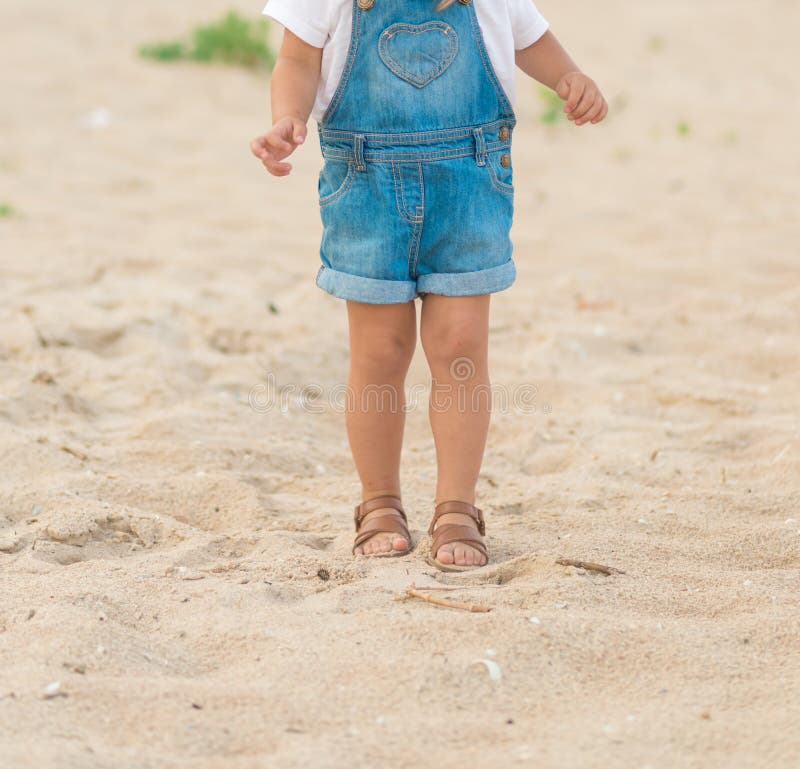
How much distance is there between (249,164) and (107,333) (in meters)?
2.58

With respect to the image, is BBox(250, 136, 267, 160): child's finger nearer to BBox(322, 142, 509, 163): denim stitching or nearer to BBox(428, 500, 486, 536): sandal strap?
BBox(322, 142, 509, 163): denim stitching

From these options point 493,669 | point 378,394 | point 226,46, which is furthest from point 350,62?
point 226,46

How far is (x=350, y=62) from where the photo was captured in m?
2.44

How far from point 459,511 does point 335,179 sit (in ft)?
2.61

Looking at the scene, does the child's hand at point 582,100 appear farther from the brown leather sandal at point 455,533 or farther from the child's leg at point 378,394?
the brown leather sandal at point 455,533

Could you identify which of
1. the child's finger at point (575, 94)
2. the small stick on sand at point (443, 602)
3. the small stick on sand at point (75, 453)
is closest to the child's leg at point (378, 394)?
the small stick on sand at point (443, 602)

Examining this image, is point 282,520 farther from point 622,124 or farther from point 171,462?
point 622,124

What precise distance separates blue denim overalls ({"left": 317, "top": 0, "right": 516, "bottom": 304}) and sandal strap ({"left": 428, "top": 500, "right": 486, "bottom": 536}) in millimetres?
486

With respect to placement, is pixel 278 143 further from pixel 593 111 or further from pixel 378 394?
pixel 593 111

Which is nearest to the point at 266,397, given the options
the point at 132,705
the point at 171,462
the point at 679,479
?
the point at 171,462

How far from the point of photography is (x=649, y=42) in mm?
9258

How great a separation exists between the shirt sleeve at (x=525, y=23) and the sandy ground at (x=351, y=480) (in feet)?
3.73

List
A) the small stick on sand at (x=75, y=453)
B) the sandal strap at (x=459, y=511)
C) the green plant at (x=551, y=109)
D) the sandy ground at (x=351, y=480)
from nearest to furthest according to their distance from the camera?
the sandy ground at (x=351, y=480) < the sandal strap at (x=459, y=511) < the small stick on sand at (x=75, y=453) < the green plant at (x=551, y=109)

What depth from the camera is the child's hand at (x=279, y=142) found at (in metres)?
2.30
